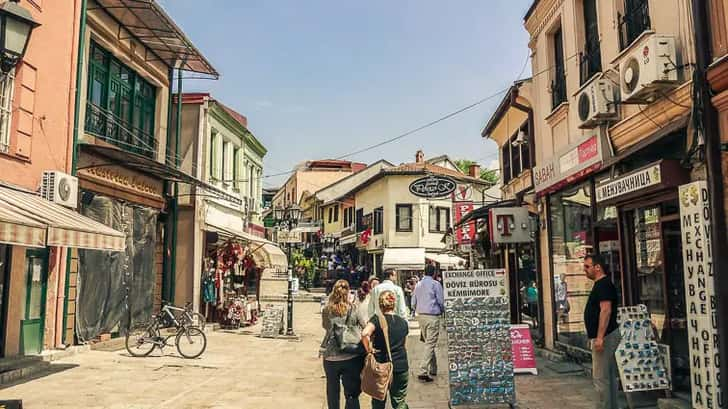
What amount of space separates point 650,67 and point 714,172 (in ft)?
5.04

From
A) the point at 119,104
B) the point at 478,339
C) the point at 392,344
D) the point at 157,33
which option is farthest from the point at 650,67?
the point at 119,104

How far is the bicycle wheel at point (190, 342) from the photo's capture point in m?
12.2

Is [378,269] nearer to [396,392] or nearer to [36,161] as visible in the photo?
[36,161]

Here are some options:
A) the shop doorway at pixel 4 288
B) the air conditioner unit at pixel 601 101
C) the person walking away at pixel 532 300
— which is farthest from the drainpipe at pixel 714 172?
the shop doorway at pixel 4 288

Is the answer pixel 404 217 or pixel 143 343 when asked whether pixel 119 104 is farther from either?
pixel 404 217

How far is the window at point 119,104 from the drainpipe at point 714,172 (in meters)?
11.8

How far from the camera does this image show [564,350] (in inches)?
432

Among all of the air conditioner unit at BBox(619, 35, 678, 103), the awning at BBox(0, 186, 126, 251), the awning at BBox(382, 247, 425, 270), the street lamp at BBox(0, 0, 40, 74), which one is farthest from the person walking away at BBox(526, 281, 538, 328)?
the awning at BBox(382, 247, 425, 270)

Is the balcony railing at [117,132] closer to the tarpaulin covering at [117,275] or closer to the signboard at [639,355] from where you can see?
the tarpaulin covering at [117,275]

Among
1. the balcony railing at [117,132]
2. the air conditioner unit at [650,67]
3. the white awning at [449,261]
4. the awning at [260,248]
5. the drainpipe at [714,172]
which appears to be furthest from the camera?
the white awning at [449,261]

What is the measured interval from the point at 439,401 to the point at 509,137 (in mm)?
10670

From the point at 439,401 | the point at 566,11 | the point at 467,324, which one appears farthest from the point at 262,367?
the point at 566,11

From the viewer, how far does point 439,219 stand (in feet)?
120

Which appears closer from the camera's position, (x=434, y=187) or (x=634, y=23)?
(x=634, y=23)
